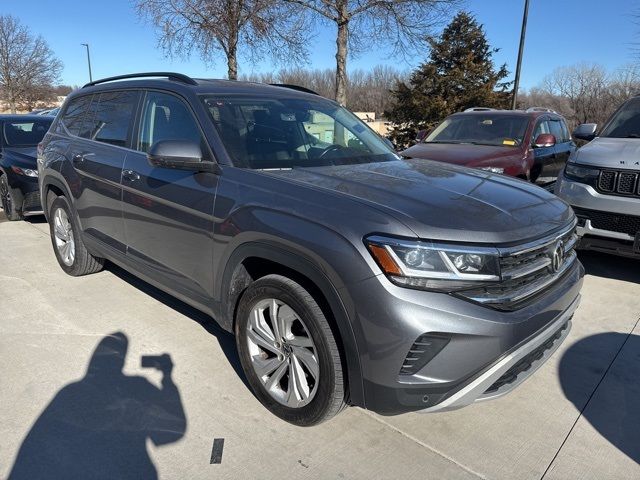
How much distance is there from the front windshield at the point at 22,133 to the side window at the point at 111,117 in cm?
382

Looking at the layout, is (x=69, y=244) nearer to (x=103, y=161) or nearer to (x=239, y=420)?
(x=103, y=161)

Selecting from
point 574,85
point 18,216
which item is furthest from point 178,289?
point 574,85

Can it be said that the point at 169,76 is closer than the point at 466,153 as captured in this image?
Yes

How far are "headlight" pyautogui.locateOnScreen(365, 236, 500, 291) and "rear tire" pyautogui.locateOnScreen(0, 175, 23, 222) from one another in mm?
6807

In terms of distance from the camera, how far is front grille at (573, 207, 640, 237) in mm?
4617

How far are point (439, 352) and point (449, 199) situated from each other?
2.74 ft

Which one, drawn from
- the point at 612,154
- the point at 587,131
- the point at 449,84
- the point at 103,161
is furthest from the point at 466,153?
the point at 449,84

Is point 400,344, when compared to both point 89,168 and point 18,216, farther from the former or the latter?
point 18,216

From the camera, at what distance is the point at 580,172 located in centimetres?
518

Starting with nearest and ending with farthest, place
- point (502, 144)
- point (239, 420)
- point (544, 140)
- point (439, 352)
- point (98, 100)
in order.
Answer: point (439, 352) → point (239, 420) → point (98, 100) → point (544, 140) → point (502, 144)

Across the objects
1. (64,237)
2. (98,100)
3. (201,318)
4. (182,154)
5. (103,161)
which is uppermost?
(98,100)

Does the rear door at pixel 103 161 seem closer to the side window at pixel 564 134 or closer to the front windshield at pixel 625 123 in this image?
the front windshield at pixel 625 123

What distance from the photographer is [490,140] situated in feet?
25.5

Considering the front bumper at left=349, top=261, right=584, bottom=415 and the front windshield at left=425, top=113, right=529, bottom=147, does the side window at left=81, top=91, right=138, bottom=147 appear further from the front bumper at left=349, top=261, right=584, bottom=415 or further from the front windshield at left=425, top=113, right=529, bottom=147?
the front windshield at left=425, top=113, right=529, bottom=147
